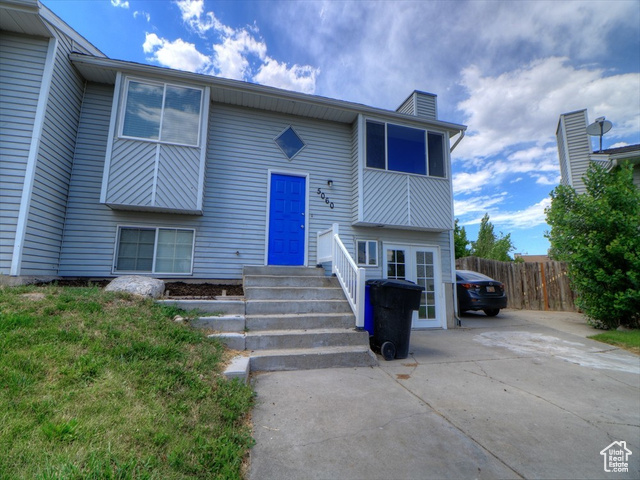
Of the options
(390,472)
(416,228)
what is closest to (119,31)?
(416,228)

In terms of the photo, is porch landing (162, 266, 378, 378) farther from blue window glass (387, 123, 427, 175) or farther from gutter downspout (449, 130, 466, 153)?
gutter downspout (449, 130, 466, 153)

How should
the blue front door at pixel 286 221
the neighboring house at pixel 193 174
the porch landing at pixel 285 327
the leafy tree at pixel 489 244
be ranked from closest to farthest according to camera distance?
the porch landing at pixel 285 327 → the neighboring house at pixel 193 174 → the blue front door at pixel 286 221 → the leafy tree at pixel 489 244

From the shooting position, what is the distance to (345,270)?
4902 mm

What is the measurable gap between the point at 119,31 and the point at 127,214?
471 centimetres

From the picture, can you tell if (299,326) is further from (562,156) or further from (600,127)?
(562,156)

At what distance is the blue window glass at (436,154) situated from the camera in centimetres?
758

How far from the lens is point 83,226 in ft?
18.2

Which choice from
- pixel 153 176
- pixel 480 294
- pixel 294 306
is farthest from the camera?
pixel 480 294

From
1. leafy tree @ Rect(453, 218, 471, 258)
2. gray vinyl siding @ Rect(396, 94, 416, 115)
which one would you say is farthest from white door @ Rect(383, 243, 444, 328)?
leafy tree @ Rect(453, 218, 471, 258)

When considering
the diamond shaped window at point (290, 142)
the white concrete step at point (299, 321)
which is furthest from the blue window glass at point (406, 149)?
the white concrete step at point (299, 321)

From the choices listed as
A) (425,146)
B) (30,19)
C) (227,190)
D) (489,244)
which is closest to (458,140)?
(425,146)

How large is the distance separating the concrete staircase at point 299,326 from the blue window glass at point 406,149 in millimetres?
4022

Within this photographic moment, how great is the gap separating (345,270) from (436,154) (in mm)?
4932

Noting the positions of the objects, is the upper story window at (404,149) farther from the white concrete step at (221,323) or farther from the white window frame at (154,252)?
the white concrete step at (221,323)
